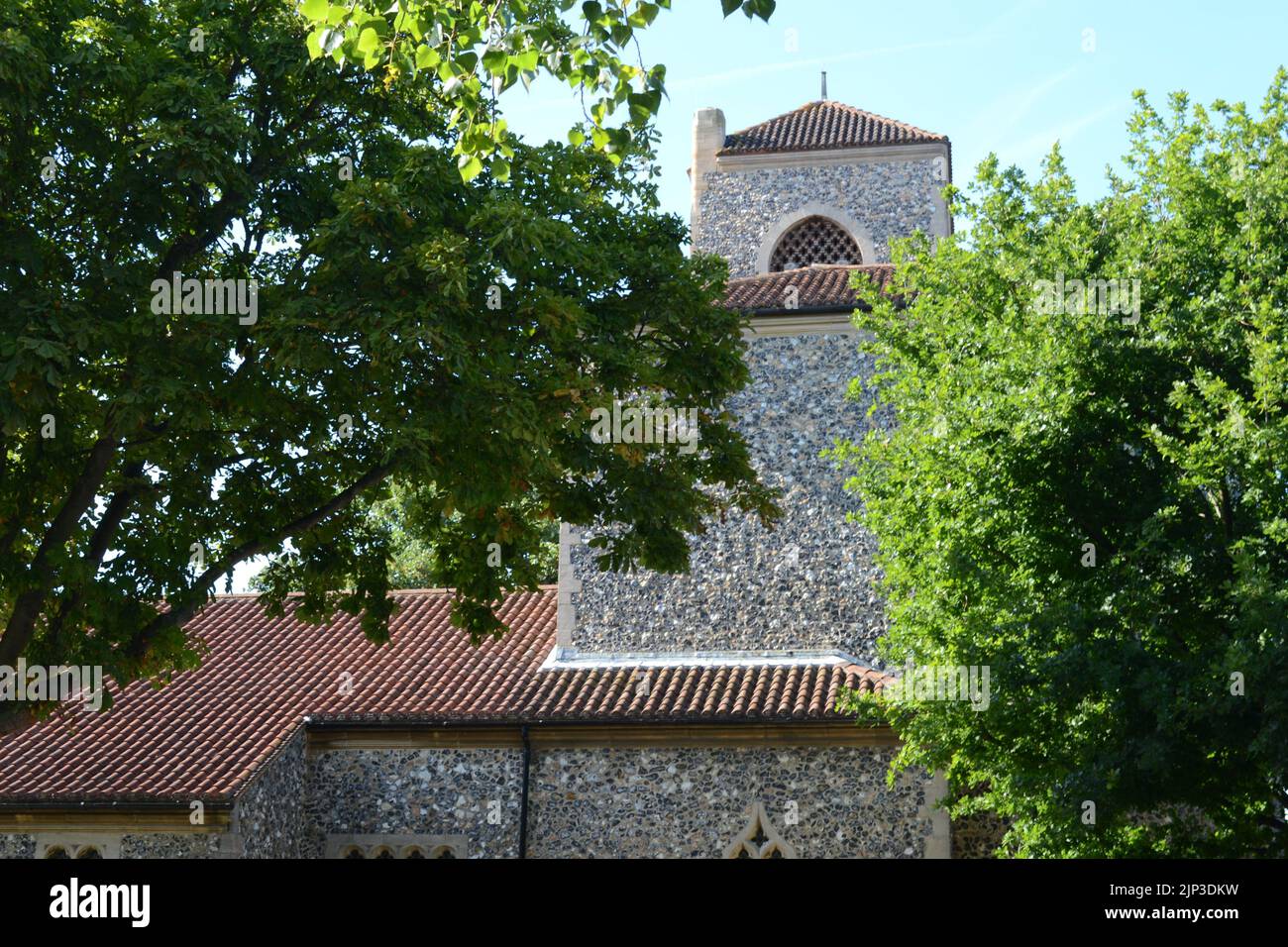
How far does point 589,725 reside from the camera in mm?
18344

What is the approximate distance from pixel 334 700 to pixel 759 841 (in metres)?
6.33

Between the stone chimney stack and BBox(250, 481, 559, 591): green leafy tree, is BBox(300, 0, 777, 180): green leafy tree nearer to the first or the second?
BBox(250, 481, 559, 591): green leafy tree

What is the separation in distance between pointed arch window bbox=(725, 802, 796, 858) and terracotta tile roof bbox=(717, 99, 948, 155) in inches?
473

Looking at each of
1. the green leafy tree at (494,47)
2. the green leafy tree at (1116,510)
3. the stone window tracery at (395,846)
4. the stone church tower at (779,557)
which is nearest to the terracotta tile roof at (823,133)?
the stone church tower at (779,557)

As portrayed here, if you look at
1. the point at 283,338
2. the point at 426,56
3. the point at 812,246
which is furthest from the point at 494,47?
the point at 812,246

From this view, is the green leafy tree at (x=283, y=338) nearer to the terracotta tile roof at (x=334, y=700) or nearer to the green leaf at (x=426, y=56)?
the green leaf at (x=426, y=56)

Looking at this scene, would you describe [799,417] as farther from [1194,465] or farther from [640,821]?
[1194,465]

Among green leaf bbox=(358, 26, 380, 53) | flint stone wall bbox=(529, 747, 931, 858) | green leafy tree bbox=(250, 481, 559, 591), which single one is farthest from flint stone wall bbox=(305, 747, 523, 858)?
green leaf bbox=(358, 26, 380, 53)

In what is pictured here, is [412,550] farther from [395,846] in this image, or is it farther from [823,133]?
[395,846]

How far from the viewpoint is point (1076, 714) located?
12867 millimetres

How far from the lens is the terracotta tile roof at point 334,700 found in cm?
1805

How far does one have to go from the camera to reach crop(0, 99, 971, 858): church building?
699 inches

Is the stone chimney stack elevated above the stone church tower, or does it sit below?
above

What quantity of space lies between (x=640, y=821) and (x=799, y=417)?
20.1ft
